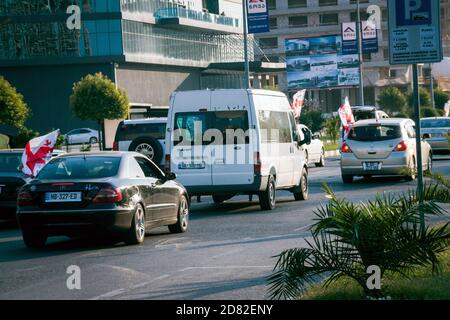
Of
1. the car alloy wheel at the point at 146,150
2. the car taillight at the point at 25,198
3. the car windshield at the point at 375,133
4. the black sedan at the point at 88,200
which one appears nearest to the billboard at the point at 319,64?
the car windshield at the point at 375,133

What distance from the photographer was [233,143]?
2178cm

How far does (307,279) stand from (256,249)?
5.41m

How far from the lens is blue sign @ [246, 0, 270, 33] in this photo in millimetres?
47250

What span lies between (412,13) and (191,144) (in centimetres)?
1007

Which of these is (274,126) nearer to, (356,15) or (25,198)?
(25,198)

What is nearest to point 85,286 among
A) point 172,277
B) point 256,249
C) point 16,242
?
point 172,277

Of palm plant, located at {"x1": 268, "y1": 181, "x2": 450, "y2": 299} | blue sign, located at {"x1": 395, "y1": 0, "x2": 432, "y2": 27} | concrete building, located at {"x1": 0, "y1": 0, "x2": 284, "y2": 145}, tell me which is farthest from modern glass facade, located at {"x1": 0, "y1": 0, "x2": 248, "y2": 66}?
palm plant, located at {"x1": 268, "y1": 181, "x2": 450, "y2": 299}

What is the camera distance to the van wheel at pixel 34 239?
1598 centimetres

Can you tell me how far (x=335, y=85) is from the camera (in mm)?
89500

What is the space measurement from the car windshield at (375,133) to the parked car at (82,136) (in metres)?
47.3

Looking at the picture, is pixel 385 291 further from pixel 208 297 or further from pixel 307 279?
pixel 208 297

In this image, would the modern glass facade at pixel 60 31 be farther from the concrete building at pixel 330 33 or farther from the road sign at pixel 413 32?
the road sign at pixel 413 32

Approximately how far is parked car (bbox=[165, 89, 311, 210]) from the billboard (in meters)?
67.6

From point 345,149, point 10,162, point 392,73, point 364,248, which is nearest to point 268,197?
point 10,162
